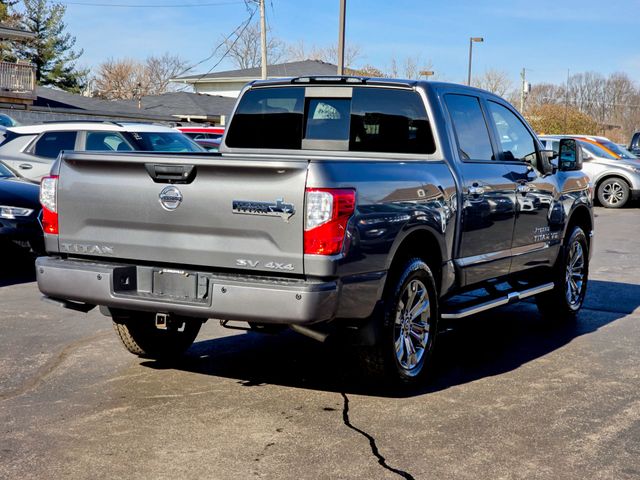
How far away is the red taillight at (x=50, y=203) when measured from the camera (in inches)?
216

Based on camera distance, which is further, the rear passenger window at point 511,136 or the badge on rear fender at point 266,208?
the rear passenger window at point 511,136

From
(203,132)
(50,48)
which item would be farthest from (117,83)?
(203,132)

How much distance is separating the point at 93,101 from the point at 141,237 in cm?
4947

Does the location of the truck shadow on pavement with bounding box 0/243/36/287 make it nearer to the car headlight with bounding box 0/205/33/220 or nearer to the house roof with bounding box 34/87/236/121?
the car headlight with bounding box 0/205/33/220

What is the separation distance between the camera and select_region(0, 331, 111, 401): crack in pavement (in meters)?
5.55

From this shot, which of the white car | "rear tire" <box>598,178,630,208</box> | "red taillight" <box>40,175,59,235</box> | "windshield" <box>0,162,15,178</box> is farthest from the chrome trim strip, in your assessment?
"rear tire" <box>598,178,630,208</box>

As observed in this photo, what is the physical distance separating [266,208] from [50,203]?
5.03 ft

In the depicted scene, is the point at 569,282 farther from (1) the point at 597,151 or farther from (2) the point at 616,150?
(2) the point at 616,150

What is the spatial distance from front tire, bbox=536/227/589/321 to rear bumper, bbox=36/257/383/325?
3.45 meters

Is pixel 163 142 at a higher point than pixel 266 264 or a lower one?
higher

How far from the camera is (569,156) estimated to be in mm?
8125

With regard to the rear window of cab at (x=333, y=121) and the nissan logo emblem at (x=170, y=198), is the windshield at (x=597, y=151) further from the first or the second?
the nissan logo emblem at (x=170, y=198)

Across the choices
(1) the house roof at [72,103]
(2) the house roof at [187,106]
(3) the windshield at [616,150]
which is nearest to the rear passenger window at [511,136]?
(3) the windshield at [616,150]

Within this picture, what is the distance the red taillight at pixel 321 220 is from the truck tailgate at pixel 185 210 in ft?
0.15
